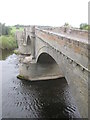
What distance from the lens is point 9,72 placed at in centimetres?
3431

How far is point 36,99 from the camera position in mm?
23500

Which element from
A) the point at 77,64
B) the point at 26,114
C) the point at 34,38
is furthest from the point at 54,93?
the point at 77,64

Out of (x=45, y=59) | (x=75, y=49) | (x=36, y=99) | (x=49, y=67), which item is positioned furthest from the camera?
(x=49, y=67)

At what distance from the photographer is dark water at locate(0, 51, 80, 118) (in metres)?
19.8

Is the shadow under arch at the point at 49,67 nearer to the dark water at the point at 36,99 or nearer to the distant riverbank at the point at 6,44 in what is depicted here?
the dark water at the point at 36,99

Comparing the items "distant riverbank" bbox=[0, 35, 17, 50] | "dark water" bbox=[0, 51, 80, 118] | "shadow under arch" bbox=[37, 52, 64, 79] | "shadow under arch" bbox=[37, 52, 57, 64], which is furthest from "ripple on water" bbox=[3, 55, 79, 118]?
"distant riverbank" bbox=[0, 35, 17, 50]

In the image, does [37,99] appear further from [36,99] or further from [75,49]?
[75,49]

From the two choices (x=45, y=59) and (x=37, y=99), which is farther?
(x=45, y=59)

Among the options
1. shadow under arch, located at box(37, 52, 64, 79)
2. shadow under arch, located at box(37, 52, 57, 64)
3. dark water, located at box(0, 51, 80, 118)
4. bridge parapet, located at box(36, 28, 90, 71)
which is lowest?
dark water, located at box(0, 51, 80, 118)

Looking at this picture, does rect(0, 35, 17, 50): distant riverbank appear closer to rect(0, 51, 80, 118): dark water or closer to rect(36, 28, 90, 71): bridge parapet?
rect(0, 51, 80, 118): dark water

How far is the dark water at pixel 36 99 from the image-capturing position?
19837 millimetres

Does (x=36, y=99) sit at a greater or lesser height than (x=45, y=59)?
lesser

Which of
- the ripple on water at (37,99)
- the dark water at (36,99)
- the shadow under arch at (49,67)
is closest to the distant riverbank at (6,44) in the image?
the dark water at (36,99)

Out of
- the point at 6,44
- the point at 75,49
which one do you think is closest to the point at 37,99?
the point at 75,49
